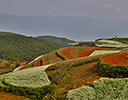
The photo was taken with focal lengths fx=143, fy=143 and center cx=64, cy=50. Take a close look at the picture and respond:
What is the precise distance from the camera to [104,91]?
11.9m

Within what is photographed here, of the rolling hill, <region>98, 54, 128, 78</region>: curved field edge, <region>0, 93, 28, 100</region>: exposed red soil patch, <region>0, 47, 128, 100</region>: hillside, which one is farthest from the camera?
the rolling hill

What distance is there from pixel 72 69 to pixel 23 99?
8.44m

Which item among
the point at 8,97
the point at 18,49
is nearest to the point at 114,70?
the point at 8,97

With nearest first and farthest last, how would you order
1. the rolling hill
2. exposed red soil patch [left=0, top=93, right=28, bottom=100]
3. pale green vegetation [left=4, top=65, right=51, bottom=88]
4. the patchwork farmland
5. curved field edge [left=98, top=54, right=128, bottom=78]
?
the patchwork farmland → curved field edge [left=98, top=54, right=128, bottom=78] → exposed red soil patch [left=0, top=93, right=28, bottom=100] → pale green vegetation [left=4, top=65, right=51, bottom=88] → the rolling hill

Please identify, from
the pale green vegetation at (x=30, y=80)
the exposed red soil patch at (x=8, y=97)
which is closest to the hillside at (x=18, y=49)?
the pale green vegetation at (x=30, y=80)

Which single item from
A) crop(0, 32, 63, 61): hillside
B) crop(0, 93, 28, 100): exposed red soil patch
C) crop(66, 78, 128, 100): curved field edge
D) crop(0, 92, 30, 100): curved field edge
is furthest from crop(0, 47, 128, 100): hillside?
crop(0, 32, 63, 61): hillside

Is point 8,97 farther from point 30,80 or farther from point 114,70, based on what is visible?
point 114,70

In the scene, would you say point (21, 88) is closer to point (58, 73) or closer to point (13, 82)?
point (13, 82)

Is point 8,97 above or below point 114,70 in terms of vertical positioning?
below

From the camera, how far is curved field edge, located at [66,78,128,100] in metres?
11.4

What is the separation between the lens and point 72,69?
21.9 metres

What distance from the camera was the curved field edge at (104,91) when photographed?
11359mm

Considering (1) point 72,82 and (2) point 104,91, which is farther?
(1) point 72,82

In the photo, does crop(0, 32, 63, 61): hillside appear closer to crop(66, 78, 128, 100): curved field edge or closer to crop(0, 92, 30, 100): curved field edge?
crop(0, 92, 30, 100): curved field edge
